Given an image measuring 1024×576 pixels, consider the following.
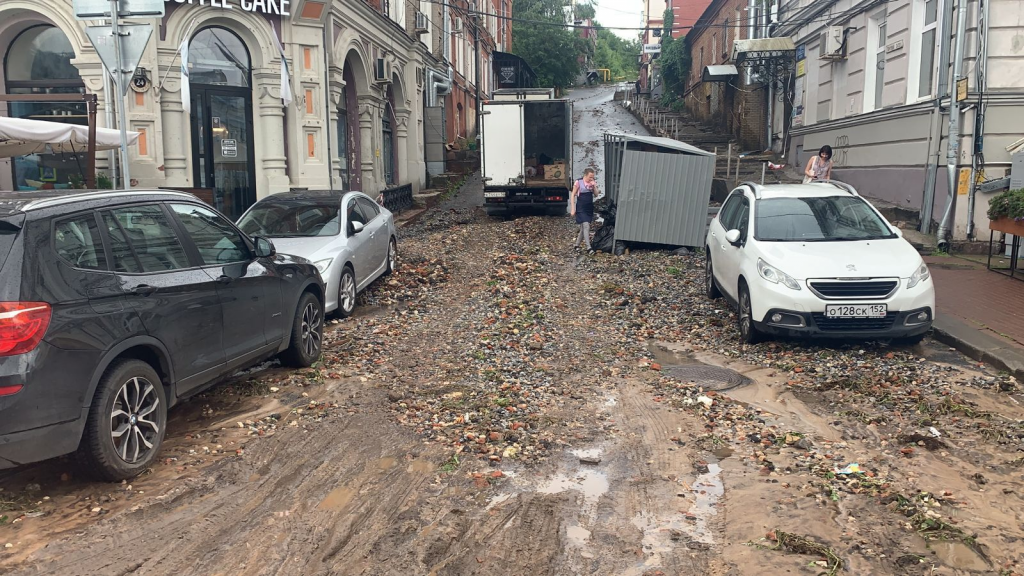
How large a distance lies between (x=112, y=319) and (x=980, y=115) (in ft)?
47.4

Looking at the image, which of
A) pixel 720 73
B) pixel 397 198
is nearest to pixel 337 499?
pixel 397 198

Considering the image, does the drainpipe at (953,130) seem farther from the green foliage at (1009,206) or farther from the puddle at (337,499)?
the puddle at (337,499)

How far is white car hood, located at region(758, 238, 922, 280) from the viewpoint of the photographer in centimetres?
773

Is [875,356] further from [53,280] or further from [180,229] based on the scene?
[53,280]

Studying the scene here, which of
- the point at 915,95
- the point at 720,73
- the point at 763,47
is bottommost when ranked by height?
the point at 915,95

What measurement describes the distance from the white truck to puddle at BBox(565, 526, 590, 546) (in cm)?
1754

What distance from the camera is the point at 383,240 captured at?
39.1 ft

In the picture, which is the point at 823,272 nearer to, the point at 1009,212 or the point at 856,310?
the point at 856,310

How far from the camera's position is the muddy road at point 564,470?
151 inches

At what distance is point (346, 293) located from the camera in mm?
9797

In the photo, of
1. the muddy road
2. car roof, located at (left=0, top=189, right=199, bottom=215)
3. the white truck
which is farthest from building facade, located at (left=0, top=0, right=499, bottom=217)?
car roof, located at (left=0, top=189, right=199, bottom=215)

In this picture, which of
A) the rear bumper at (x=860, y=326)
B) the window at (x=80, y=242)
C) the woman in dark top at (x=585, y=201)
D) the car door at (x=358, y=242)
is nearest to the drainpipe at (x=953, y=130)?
the woman in dark top at (x=585, y=201)

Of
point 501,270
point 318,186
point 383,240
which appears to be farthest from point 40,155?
point 501,270

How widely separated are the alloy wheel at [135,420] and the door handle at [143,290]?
20.4 inches
